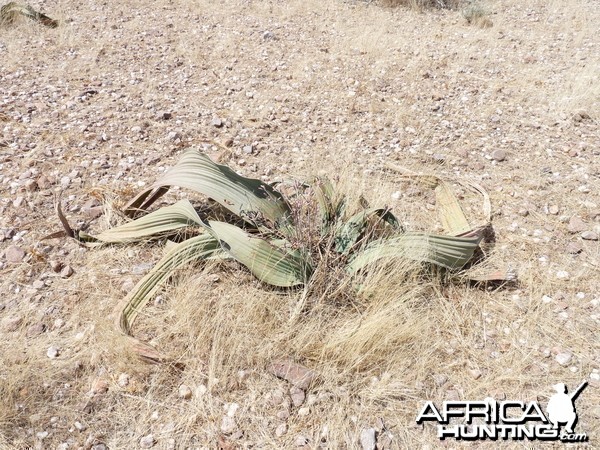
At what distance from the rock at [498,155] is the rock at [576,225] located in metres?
0.69

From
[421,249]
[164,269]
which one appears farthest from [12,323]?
[421,249]

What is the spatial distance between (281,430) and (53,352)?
1.05 metres

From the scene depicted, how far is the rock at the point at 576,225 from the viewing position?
2.72 meters

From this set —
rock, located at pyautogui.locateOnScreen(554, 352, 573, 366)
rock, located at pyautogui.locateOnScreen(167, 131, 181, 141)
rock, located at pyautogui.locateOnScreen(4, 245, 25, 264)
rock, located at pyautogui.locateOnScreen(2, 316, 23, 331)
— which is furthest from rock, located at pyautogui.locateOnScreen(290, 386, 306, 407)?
rock, located at pyautogui.locateOnScreen(167, 131, 181, 141)

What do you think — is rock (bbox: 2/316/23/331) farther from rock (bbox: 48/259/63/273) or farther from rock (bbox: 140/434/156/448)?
rock (bbox: 140/434/156/448)

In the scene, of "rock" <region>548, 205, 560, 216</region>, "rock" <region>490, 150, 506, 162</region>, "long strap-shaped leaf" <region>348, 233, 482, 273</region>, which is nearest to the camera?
"long strap-shaped leaf" <region>348, 233, 482, 273</region>

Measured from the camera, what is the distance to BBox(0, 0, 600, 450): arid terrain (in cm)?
192

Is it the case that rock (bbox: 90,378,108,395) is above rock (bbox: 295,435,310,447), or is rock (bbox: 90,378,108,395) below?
above

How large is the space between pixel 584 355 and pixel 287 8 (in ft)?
15.8

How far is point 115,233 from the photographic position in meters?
2.53

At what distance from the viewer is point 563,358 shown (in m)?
2.08

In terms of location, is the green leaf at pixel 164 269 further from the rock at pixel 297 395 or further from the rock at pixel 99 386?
the rock at pixel 297 395

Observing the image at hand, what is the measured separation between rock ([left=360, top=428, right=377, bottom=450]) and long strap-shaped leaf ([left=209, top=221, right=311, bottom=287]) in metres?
0.71

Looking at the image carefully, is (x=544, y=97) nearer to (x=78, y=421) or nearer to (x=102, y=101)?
(x=102, y=101)
